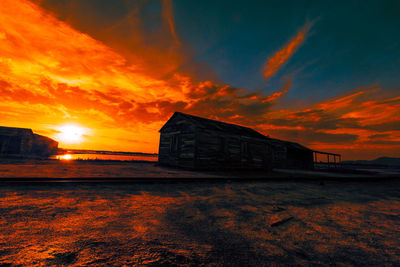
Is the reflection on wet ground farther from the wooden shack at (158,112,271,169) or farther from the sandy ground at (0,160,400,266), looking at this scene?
the wooden shack at (158,112,271,169)

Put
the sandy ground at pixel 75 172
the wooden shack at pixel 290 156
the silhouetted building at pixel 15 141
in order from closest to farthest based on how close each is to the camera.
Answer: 1. the sandy ground at pixel 75 172
2. the wooden shack at pixel 290 156
3. the silhouetted building at pixel 15 141

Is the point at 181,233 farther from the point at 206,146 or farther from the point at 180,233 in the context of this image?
the point at 206,146

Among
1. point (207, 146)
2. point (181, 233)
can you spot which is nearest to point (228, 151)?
point (207, 146)

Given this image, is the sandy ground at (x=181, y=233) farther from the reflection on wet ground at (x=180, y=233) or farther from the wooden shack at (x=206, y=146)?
the wooden shack at (x=206, y=146)

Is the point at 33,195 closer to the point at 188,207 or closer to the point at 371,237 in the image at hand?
the point at 188,207

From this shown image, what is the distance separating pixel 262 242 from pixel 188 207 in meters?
1.88

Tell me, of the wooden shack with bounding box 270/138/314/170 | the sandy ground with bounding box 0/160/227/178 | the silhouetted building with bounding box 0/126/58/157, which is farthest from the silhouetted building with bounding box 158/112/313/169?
the silhouetted building with bounding box 0/126/58/157

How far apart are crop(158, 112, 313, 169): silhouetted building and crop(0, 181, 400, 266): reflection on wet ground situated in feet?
34.9

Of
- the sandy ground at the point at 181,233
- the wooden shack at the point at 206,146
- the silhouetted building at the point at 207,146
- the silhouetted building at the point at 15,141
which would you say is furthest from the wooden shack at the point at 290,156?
the silhouetted building at the point at 15,141

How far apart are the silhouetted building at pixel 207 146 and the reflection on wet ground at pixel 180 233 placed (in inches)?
418

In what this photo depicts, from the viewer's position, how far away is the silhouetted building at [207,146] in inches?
579

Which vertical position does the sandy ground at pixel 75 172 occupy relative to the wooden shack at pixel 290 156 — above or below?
below

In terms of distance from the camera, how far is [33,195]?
4008 millimetres

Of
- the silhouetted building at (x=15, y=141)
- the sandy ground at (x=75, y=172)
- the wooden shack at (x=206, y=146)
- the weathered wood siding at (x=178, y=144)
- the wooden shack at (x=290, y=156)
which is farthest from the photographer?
the silhouetted building at (x=15, y=141)
